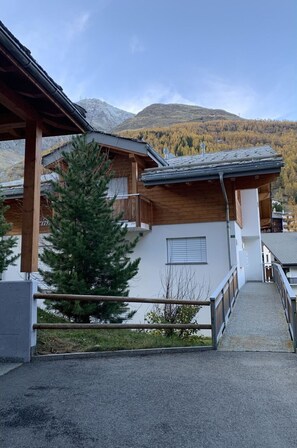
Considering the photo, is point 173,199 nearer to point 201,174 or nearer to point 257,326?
point 201,174

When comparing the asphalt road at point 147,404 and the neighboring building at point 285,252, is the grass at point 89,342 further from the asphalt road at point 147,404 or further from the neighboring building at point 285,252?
the neighboring building at point 285,252

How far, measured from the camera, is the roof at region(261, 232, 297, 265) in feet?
74.2

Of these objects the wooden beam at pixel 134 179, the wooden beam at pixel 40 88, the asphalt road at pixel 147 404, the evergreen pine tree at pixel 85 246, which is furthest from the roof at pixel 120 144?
the asphalt road at pixel 147 404

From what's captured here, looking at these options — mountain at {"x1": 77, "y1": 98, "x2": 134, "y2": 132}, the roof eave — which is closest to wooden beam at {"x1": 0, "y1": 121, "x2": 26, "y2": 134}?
mountain at {"x1": 77, "y1": 98, "x2": 134, "y2": 132}

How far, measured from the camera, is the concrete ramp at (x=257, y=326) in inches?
269

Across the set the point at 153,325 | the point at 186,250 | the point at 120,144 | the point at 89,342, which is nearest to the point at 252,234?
the point at 186,250

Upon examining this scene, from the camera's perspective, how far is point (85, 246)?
9391 millimetres

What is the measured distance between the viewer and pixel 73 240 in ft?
30.7

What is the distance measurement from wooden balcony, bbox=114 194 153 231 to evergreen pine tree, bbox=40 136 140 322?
3.04 metres

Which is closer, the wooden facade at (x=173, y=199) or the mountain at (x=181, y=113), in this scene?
the wooden facade at (x=173, y=199)

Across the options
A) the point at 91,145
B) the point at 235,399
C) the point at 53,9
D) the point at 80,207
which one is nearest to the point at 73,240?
the point at 80,207

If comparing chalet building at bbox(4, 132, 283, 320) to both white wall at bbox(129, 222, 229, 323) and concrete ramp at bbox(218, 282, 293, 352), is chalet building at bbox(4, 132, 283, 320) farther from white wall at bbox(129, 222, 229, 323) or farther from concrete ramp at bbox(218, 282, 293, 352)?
concrete ramp at bbox(218, 282, 293, 352)

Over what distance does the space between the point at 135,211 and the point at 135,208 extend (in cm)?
11

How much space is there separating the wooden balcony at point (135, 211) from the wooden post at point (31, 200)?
→ 7.68 meters
